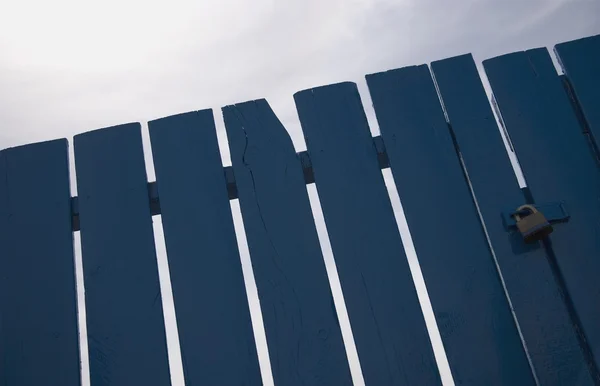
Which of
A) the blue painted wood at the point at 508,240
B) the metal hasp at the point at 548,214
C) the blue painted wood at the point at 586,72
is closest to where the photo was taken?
the blue painted wood at the point at 508,240

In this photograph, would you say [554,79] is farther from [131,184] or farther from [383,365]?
[131,184]

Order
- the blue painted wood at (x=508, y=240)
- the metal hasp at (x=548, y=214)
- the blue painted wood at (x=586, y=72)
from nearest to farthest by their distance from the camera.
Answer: the blue painted wood at (x=508, y=240) → the metal hasp at (x=548, y=214) → the blue painted wood at (x=586, y=72)

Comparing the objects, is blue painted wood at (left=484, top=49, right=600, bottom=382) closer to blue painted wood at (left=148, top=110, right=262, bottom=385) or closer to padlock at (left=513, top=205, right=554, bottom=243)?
padlock at (left=513, top=205, right=554, bottom=243)

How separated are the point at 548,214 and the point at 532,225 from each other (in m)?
0.13

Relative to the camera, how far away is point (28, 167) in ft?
7.72

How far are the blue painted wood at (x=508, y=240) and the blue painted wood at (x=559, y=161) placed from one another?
61mm

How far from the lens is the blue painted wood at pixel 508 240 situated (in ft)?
6.39

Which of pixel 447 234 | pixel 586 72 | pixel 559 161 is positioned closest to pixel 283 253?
pixel 447 234

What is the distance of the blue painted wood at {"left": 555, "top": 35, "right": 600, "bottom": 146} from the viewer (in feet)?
7.64

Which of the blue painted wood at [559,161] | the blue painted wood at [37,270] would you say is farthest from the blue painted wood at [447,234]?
the blue painted wood at [37,270]

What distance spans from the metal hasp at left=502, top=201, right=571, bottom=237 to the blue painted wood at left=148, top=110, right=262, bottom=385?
1.04 metres

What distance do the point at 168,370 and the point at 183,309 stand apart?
8.6 inches

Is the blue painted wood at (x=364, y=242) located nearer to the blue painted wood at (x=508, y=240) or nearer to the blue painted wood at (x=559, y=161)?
the blue painted wood at (x=508, y=240)

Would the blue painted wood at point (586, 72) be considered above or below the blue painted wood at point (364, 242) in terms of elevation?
above
